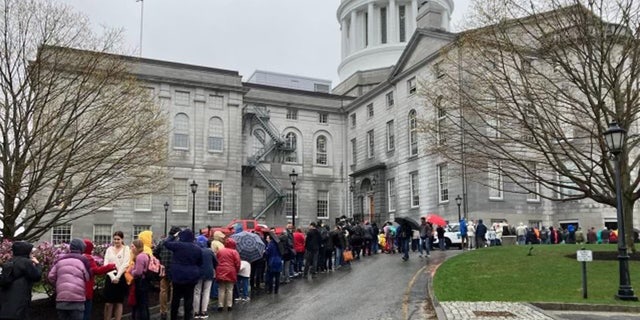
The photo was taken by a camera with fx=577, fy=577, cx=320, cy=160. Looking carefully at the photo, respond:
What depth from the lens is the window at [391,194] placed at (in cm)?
4722

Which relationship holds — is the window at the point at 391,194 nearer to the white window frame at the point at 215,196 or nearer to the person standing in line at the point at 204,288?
the white window frame at the point at 215,196

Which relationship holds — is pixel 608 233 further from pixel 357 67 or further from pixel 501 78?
pixel 357 67

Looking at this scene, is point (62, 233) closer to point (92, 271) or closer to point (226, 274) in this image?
point (226, 274)

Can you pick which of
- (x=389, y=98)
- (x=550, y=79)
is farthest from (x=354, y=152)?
(x=550, y=79)

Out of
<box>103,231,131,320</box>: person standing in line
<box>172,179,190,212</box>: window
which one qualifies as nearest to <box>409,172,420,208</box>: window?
<box>172,179,190,212</box>: window

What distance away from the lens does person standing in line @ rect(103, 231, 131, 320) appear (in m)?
10.5

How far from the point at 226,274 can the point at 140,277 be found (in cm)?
245

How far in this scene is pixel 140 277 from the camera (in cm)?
1080

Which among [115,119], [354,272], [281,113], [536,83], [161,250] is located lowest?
[354,272]

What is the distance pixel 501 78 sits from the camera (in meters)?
20.6

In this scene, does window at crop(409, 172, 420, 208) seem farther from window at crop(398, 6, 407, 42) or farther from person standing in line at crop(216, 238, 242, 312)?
person standing in line at crop(216, 238, 242, 312)

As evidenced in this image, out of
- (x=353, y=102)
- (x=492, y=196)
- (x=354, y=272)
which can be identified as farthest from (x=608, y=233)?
(x=353, y=102)

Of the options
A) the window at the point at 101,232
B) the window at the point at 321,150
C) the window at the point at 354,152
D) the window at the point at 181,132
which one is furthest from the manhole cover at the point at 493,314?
the window at the point at 321,150

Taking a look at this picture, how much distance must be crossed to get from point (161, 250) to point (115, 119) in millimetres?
9741
